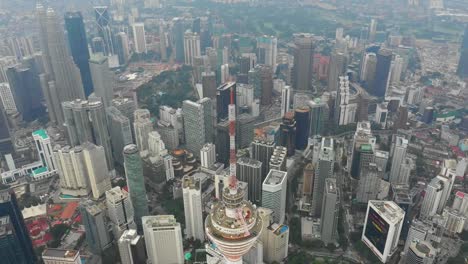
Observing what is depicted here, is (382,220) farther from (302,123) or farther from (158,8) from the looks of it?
(158,8)

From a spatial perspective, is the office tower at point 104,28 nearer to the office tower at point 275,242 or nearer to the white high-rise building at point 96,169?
the white high-rise building at point 96,169

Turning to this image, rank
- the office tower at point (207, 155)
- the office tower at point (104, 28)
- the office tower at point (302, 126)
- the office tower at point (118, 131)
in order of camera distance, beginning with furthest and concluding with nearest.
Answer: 1. the office tower at point (104, 28)
2. the office tower at point (302, 126)
3. the office tower at point (118, 131)
4. the office tower at point (207, 155)

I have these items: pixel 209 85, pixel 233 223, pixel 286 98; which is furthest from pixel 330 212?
pixel 209 85

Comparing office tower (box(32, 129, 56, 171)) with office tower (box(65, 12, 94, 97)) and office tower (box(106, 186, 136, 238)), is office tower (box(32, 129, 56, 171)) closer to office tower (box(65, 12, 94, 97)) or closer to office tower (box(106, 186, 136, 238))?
office tower (box(106, 186, 136, 238))

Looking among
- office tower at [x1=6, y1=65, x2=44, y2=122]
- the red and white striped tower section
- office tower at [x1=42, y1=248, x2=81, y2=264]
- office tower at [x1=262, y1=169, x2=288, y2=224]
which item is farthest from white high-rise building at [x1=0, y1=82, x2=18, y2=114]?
the red and white striped tower section

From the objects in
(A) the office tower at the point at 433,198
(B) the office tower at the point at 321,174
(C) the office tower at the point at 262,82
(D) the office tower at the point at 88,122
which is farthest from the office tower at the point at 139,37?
(A) the office tower at the point at 433,198

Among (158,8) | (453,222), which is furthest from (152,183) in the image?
(158,8)

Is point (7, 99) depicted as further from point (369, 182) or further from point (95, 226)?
point (369, 182)
